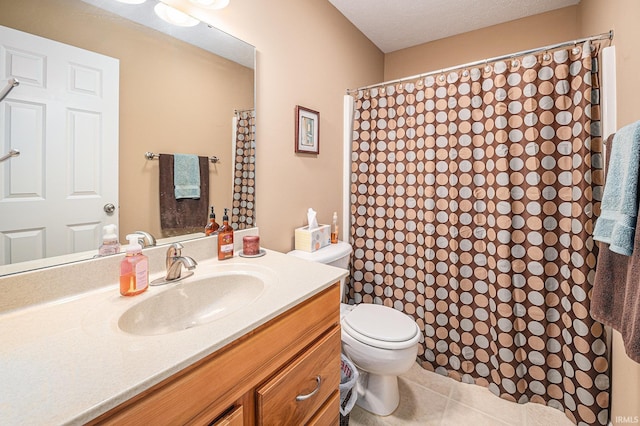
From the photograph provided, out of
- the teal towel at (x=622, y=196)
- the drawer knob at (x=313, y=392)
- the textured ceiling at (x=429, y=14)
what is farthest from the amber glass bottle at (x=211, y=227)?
the textured ceiling at (x=429, y=14)

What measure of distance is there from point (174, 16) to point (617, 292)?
1.96 meters

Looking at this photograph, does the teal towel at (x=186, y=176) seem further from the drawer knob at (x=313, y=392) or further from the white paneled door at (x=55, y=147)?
the drawer knob at (x=313, y=392)

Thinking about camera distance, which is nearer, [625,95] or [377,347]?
[625,95]

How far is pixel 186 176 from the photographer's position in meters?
1.17

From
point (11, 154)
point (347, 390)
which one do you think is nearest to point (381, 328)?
point (347, 390)

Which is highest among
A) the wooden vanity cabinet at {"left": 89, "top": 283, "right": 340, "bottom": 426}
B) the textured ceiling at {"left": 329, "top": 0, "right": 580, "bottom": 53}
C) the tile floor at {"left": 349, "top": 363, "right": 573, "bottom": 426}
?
the textured ceiling at {"left": 329, "top": 0, "right": 580, "bottom": 53}

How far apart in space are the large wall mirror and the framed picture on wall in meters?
0.35

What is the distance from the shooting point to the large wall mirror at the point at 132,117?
0.77 meters

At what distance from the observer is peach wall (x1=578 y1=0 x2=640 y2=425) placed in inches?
42.1

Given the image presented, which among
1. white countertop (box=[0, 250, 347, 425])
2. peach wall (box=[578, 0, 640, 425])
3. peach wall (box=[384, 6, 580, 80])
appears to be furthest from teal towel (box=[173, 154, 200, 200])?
peach wall (box=[384, 6, 580, 80])

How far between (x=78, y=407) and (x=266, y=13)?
5.65ft

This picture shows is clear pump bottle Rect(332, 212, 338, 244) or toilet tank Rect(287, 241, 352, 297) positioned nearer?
toilet tank Rect(287, 241, 352, 297)

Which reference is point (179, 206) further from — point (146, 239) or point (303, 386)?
point (303, 386)

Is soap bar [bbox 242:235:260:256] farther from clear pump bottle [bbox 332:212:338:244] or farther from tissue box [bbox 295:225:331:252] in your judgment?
clear pump bottle [bbox 332:212:338:244]
